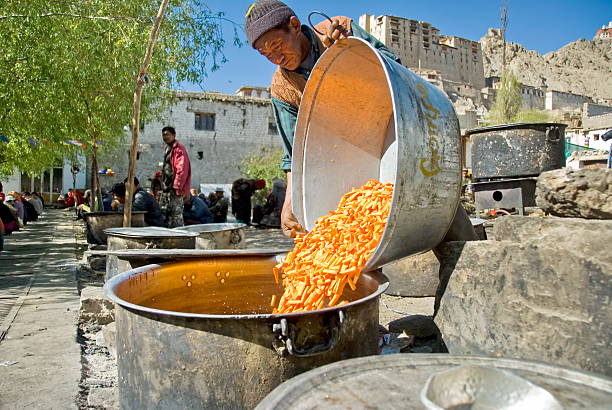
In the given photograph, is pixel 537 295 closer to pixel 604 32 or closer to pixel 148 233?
pixel 148 233

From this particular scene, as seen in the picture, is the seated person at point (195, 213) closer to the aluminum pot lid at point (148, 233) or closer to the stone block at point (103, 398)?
the aluminum pot lid at point (148, 233)

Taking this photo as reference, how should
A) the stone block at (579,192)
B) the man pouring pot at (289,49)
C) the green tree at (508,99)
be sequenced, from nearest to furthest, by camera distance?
the stone block at (579,192)
the man pouring pot at (289,49)
the green tree at (508,99)

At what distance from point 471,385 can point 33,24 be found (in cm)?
984

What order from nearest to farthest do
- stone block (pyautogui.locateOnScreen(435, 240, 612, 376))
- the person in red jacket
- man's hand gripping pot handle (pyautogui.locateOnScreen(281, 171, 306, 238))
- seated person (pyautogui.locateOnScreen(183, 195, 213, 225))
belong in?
stone block (pyautogui.locateOnScreen(435, 240, 612, 376))
man's hand gripping pot handle (pyautogui.locateOnScreen(281, 171, 306, 238))
the person in red jacket
seated person (pyautogui.locateOnScreen(183, 195, 213, 225))

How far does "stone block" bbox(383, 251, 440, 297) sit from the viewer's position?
4930 mm

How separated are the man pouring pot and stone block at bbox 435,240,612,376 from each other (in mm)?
437

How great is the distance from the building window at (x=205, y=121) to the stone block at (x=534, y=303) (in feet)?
94.9

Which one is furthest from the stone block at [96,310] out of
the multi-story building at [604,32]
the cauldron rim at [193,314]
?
the multi-story building at [604,32]

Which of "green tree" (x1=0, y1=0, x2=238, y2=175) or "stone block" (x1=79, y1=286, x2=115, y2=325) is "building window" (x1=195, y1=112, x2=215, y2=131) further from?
"stone block" (x1=79, y1=286, x2=115, y2=325)

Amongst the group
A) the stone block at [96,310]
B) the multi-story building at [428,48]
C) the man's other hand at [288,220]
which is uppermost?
the multi-story building at [428,48]

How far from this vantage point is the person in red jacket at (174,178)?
7.11 m

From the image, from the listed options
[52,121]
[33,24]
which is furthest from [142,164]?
[33,24]

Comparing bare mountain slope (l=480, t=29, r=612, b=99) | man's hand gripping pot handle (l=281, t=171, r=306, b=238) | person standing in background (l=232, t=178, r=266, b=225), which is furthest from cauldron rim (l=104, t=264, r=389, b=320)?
bare mountain slope (l=480, t=29, r=612, b=99)

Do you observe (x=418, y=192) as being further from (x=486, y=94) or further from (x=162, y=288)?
(x=486, y=94)
